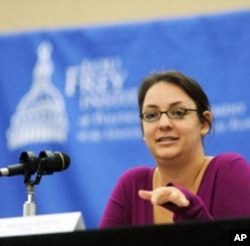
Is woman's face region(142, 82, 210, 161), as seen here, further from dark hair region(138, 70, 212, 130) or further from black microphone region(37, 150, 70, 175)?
black microphone region(37, 150, 70, 175)

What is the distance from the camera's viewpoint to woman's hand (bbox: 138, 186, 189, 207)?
1602 millimetres

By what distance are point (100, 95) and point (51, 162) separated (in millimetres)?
1193

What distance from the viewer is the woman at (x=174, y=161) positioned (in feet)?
6.76

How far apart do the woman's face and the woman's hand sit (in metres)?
0.47

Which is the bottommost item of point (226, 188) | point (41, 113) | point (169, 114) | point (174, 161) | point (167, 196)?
point (167, 196)

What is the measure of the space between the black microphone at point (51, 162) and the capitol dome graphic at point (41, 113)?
3.79 feet

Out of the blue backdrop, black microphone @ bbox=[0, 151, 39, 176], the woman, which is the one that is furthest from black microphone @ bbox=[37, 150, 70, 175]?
the blue backdrop

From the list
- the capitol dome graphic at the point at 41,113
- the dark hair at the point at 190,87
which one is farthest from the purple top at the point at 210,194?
the capitol dome graphic at the point at 41,113

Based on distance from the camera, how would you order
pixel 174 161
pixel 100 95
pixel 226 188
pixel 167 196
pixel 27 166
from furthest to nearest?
pixel 100 95
pixel 174 161
pixel 226 188
pixel 27 166
pixel 167 196

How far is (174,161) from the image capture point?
6.98 feet

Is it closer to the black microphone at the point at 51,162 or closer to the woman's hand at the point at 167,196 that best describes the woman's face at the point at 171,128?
the black microphone at the point at 51,162

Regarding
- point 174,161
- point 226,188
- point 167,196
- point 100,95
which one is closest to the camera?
point 167,196

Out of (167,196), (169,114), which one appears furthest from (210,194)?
(167,196)

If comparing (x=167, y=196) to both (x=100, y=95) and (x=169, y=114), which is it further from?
(x=100, y=95)
